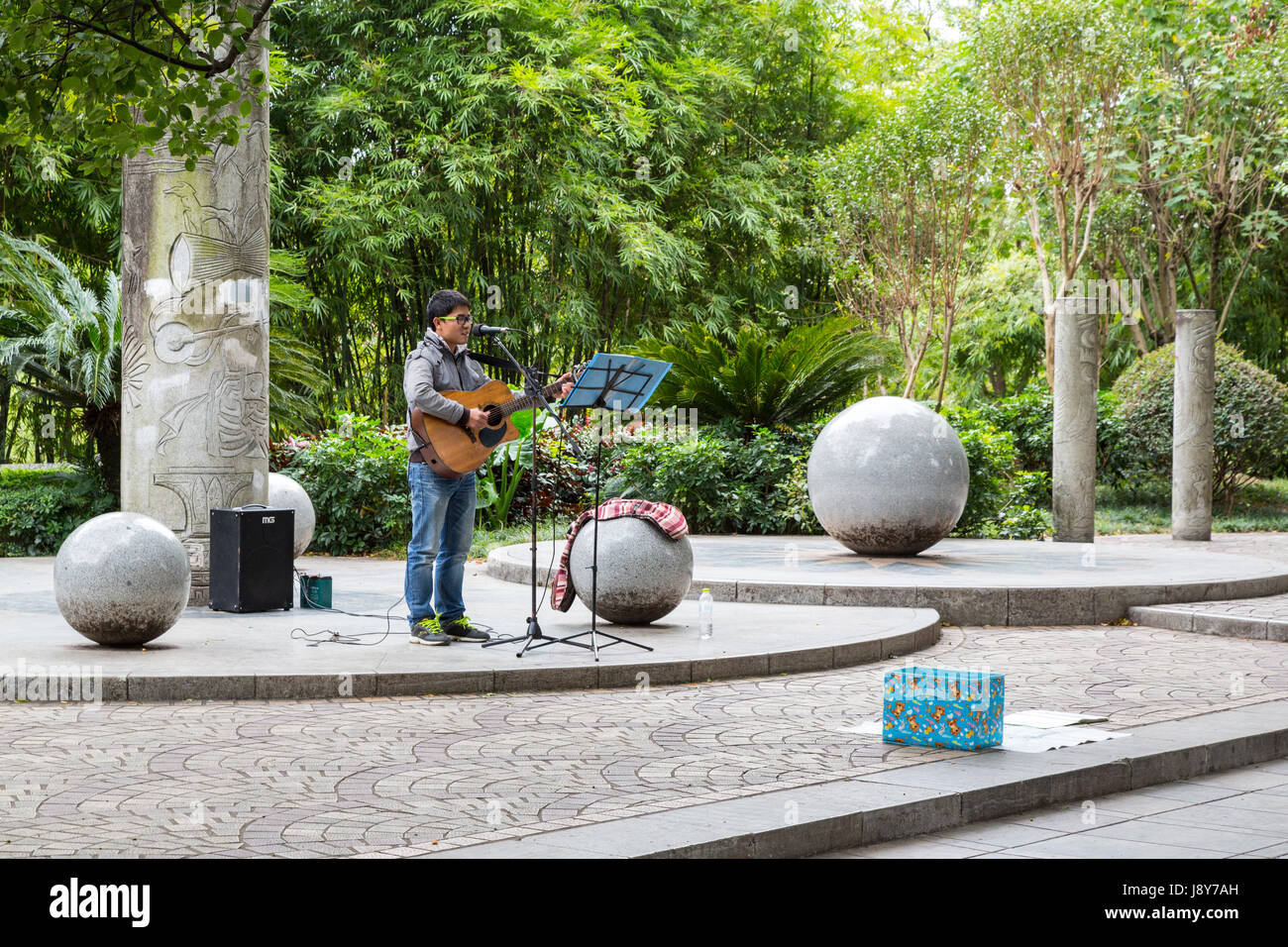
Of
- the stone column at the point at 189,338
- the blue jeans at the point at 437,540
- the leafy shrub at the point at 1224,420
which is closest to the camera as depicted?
the blue jeans at the point at 437,540

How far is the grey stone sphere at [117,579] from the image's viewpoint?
27.0ft

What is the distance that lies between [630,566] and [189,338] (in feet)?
13.3

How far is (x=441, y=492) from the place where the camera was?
8539mm

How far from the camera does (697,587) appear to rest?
474 inches

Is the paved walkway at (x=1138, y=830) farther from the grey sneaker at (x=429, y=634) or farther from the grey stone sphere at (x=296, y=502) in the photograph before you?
the grey stone sphere at (x=296, y=502)

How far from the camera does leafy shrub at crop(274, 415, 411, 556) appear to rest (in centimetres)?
1700

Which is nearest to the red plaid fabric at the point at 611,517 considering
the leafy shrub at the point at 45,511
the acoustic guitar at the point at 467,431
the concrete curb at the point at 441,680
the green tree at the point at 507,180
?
the acoustic guitar at the point at 467,431

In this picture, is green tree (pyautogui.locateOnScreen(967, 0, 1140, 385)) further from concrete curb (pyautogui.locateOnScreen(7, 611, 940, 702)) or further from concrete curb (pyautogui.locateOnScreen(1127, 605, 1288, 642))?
concrete curb (pyautogui.locateOnScreen(7, 611, 940, 702))

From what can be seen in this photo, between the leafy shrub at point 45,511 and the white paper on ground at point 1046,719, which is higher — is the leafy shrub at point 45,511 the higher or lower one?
the higher one

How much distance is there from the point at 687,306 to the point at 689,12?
6.48 metres

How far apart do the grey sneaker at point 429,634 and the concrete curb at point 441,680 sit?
976 mm

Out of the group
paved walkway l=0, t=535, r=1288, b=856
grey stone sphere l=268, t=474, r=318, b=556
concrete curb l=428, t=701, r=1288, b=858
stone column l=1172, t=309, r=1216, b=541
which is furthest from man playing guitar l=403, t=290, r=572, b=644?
stone column l=1172, t=309, r=1216, b=541

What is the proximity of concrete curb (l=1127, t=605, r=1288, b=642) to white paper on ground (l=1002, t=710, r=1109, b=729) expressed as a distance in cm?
419
